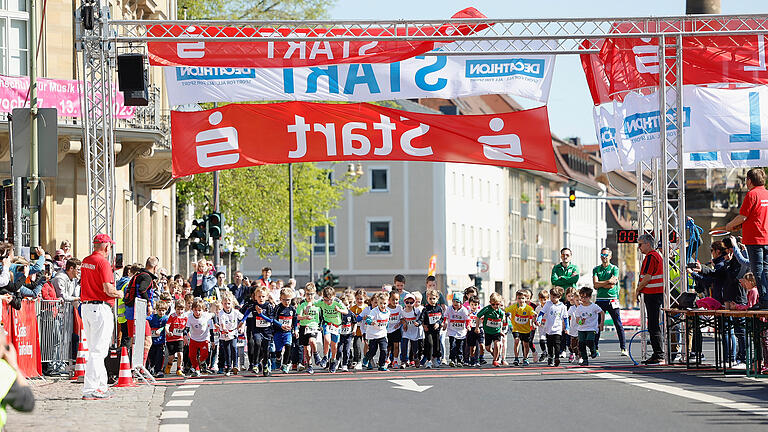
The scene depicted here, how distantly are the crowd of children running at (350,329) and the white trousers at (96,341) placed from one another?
5.13 m

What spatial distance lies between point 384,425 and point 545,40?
10.5 metres

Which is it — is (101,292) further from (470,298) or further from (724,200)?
(724,200)

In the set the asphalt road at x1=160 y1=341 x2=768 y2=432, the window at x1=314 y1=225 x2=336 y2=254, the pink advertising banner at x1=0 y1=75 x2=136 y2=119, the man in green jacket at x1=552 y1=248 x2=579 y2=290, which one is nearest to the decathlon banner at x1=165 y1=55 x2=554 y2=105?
the man in green jacket at x1=552 y1=248 x2=579 y2=290

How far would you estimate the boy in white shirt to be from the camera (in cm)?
2322

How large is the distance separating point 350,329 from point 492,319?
2.32m

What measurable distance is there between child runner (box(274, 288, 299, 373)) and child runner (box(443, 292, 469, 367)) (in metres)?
2.63

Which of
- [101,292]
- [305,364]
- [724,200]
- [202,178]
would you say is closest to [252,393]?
[101,292]

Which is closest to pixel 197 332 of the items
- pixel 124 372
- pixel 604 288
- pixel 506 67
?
pixel 124 372

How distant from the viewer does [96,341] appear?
658 inches

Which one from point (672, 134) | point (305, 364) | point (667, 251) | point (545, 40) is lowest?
point (305, 364)

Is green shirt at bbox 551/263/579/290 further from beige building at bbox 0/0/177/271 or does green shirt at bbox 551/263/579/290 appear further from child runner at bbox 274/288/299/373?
beige building at bbox 0/0/177/271

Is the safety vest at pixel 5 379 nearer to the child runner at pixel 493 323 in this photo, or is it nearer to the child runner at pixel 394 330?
the child runner at pixel 394 330

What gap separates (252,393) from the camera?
1716cm

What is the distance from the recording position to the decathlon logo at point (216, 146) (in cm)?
2261
